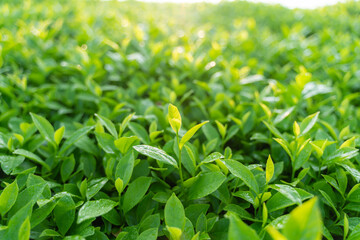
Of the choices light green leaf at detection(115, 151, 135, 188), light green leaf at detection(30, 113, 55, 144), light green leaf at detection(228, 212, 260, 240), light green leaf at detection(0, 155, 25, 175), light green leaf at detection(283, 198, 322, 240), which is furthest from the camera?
light green leaf at detection(30, 113, 55, 144)

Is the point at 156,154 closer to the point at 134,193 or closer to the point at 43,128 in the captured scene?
the point at 134,193

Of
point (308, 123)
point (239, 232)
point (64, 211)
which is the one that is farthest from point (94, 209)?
point (308, 123)

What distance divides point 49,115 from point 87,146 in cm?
68

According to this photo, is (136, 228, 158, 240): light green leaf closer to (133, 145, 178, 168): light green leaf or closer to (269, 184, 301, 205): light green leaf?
(133, 145, 178, 168): light green leaf

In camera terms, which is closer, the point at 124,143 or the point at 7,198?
the point at 7,198

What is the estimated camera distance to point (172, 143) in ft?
5.04

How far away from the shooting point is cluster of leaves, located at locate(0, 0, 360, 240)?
121 cm

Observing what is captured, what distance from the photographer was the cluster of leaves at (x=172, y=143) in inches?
47.8

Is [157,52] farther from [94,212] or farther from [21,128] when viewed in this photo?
[94,212]

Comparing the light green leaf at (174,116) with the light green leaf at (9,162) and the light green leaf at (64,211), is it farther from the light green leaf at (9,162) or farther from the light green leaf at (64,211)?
the light green leaf at (9,162)

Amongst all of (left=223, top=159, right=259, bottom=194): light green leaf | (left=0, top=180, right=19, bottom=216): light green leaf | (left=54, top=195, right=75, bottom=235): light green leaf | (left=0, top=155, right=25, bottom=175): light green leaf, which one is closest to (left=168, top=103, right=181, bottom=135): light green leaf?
(left=223, top=159, right=259, bottom=194): light green leaf

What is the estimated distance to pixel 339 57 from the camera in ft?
9.91

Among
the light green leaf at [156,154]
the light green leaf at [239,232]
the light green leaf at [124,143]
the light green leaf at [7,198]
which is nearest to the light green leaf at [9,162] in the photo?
the light green leaf at [7,198]

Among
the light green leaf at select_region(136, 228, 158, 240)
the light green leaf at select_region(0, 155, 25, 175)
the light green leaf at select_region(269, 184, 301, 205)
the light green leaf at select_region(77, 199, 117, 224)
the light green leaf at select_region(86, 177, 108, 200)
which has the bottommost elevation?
the light green leaf at select_region(136, 228, 158, 240)
